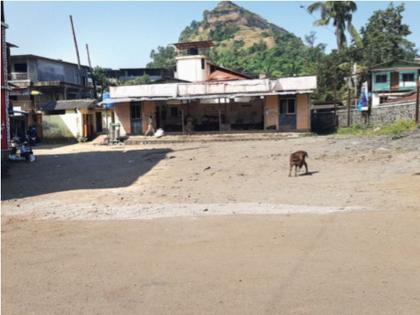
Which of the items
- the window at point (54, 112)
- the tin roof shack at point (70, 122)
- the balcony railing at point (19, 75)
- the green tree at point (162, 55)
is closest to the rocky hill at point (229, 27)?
Result: the green tree at point (162, 55)

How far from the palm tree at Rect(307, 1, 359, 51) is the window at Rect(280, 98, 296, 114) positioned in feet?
75.0

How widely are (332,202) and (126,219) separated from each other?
3.86 meters

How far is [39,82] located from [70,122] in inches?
308

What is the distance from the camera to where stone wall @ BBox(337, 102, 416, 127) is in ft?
87.6

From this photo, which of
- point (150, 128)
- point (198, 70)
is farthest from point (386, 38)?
point (150, 128)

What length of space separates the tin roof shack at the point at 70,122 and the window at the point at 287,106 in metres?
13.1

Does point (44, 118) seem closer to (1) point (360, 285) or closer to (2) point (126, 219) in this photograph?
(2) point (126, 219)

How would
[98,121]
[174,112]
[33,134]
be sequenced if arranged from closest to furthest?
[33,134], [174,112], [98,121]

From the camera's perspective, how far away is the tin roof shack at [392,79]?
43156mm

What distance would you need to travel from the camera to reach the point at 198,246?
6.71 m

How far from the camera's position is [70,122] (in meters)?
34.2

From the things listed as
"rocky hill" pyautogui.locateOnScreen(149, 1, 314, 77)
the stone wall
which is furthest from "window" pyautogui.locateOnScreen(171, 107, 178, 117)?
"rocky hill" pyautogui.locateOnScreen(149, 1, 314, 77)

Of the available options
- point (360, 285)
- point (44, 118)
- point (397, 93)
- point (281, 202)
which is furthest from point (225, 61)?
point (360, 285)

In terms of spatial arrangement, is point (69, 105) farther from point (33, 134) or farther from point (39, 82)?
point (39, 82)
